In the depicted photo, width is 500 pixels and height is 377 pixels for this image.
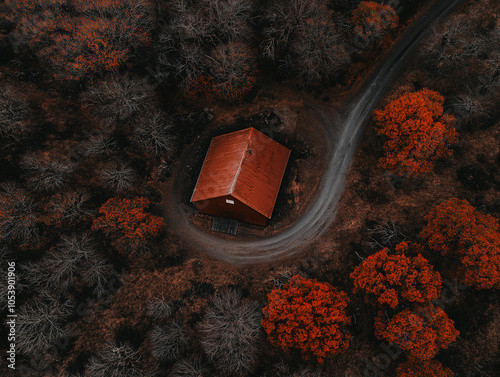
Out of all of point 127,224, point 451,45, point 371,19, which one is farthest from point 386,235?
point 127,224

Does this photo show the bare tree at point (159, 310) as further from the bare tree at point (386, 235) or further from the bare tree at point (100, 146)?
the bare tree at point (386, 235)

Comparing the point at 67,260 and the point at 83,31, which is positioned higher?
the point at 83,31

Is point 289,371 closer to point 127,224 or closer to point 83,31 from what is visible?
point 127,224

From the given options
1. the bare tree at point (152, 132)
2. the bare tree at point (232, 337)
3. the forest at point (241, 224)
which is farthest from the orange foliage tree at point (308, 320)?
the bare tree at point (152, 132)

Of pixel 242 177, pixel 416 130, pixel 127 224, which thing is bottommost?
pixel 127 224

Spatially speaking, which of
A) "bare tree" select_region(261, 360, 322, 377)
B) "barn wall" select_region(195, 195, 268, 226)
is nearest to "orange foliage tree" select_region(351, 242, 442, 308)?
"bare tree" select_region(261, 360, 322, 377)

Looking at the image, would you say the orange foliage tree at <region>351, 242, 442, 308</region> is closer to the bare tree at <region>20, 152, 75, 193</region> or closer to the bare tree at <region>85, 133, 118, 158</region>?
the bare tree at <region>85, 133, 118, 158</region>
